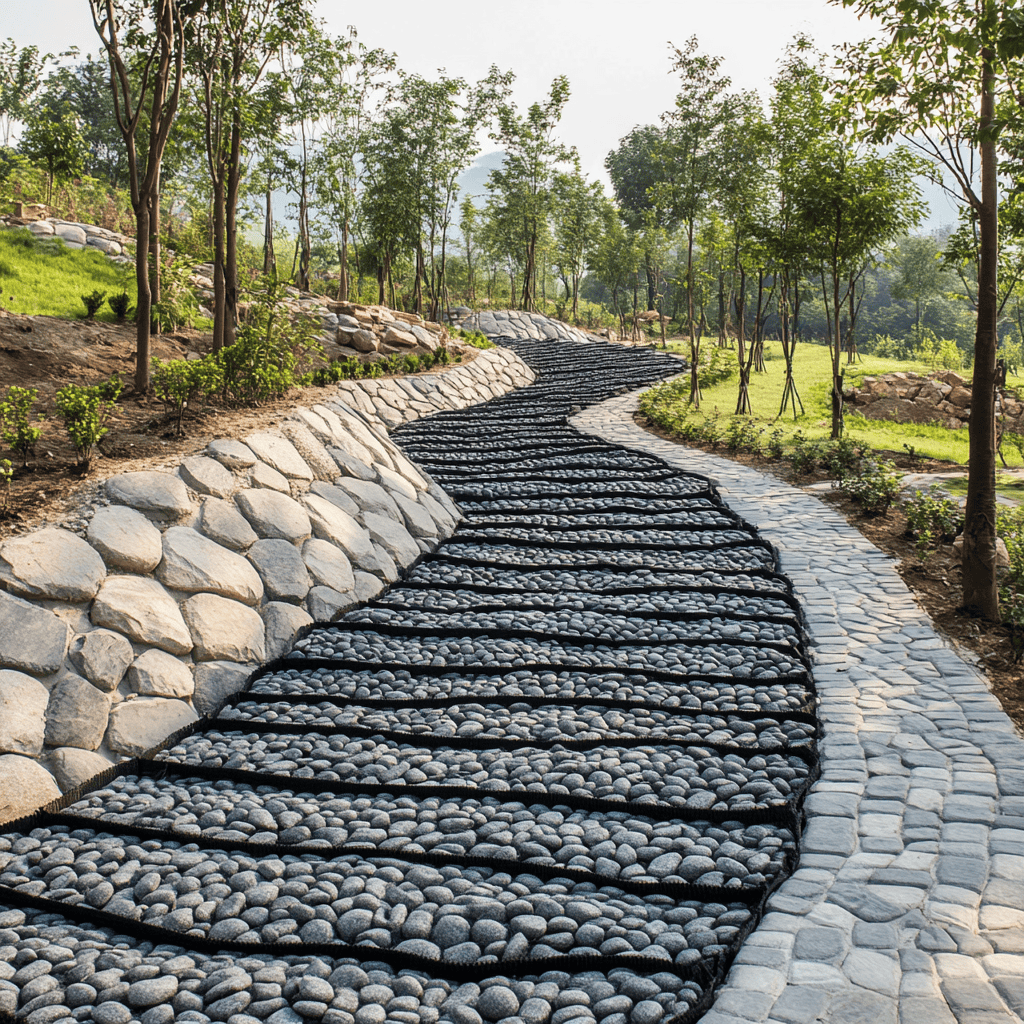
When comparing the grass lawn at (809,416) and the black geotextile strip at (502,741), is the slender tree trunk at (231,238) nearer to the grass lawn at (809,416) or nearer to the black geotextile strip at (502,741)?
the black geotextile strip at (502,741)

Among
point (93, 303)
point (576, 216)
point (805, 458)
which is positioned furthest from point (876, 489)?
point (576, 216)

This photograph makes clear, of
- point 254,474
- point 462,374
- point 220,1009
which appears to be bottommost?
point 220,1009

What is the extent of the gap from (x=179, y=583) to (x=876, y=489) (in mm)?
5643

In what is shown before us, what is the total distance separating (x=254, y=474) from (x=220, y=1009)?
11.9 ft

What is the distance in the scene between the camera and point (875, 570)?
5.23 meters

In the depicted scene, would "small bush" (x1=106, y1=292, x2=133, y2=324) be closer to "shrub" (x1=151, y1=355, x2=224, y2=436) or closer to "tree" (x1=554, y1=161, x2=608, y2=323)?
"shrub" (x1=151, y1=355, x2=224, y2=436)

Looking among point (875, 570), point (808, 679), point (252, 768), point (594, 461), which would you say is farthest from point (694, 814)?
point (594, 461)

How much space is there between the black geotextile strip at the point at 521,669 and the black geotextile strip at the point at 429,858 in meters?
1.15

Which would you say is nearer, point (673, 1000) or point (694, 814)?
point (673, 1000)

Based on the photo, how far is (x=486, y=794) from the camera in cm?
287

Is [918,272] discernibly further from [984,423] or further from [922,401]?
[984,423]

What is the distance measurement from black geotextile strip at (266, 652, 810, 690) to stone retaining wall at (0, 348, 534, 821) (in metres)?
0.28

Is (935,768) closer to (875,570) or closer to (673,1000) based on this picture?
(673,1000)

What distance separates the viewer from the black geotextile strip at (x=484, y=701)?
3.43 m
